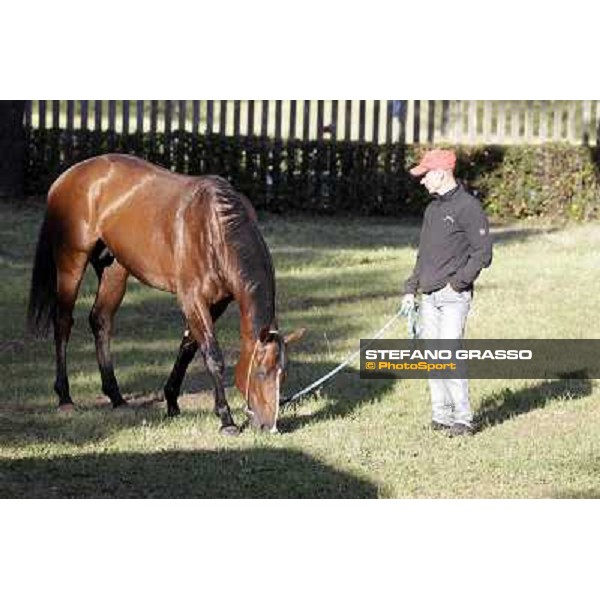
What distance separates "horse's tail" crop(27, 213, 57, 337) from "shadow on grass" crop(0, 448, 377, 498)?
2.63 metres

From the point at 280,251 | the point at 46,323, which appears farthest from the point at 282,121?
the point at 46,323

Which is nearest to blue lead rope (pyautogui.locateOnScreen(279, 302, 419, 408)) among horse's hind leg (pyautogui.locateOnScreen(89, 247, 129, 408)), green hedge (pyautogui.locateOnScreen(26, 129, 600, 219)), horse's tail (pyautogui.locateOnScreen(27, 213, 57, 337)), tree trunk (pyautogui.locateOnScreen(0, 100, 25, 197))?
horse's hind leg (pyautogui.locateOnScreen(89, 247, 129, 408))

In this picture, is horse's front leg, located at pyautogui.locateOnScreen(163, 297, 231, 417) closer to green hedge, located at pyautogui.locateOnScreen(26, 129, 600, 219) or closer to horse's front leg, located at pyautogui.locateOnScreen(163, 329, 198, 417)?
horse's front leg, located at pyautogui.locateOnScreen(163, 329, 198, 417)

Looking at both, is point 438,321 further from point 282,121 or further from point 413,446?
point 282,121

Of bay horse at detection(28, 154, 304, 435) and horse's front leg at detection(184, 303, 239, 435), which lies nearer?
bay horse at detection(28, 154, 304, 435)

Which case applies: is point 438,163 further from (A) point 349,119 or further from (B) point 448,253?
(A) point 349,119

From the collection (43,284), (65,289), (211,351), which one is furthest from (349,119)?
(211,351)

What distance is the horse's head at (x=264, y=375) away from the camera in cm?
1076

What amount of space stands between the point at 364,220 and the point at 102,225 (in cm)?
1224

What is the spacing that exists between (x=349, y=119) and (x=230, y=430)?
14.9 m

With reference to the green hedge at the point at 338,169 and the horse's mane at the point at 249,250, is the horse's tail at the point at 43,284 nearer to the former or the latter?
the horse's mane at the point at 249,250

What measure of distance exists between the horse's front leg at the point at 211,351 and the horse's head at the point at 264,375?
0.36 metres

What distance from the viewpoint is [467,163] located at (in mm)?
24469

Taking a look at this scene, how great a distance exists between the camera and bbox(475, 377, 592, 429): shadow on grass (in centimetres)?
1224
